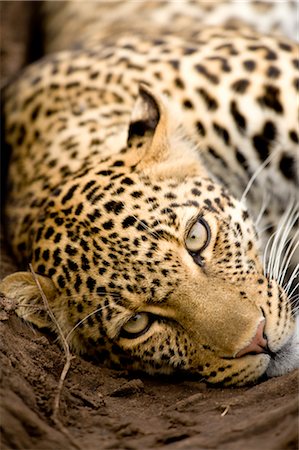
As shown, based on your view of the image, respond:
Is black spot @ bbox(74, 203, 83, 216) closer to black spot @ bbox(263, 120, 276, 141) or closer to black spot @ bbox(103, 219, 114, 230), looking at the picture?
black spot @ bbox(103, 219, 114, 230)

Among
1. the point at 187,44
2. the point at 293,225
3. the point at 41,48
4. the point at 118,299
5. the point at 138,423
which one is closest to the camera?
the point at 138,423

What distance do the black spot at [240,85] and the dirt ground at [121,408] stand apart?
196cm

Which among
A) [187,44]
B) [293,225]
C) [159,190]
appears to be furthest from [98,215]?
[187,44]

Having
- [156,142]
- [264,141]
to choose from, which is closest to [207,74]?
[264,141]

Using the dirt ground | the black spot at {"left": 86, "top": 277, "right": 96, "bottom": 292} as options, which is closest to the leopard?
the black spot at {"left": 86, "top": 277, "right": 96, "bottom": 292}

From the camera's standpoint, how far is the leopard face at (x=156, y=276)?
3939 mm

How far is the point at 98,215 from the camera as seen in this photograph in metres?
4.24

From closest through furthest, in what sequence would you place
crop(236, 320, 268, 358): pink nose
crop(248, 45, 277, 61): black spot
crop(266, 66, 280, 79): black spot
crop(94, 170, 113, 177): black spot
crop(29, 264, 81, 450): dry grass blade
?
1. crop(29, 264, 81, 450): dry grass blade
2. crop(236, 320, 268, 358): pink nose
3. crop(94, 170, 113, 177): black spot
4. crop(266, 66, 280, 79): black spot
5. crop(248, 45, 277, 61): black spot

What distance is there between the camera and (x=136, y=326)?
13.6ft

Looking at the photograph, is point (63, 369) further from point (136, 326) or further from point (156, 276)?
point (156, 276)

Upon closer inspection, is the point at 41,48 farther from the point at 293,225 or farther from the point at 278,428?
the point at 278,428

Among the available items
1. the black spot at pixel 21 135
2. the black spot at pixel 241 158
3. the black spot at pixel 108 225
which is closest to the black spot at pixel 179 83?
the black spot at pixel 241 158

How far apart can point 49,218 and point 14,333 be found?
2.20 ft

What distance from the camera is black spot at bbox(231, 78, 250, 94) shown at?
5250mm
